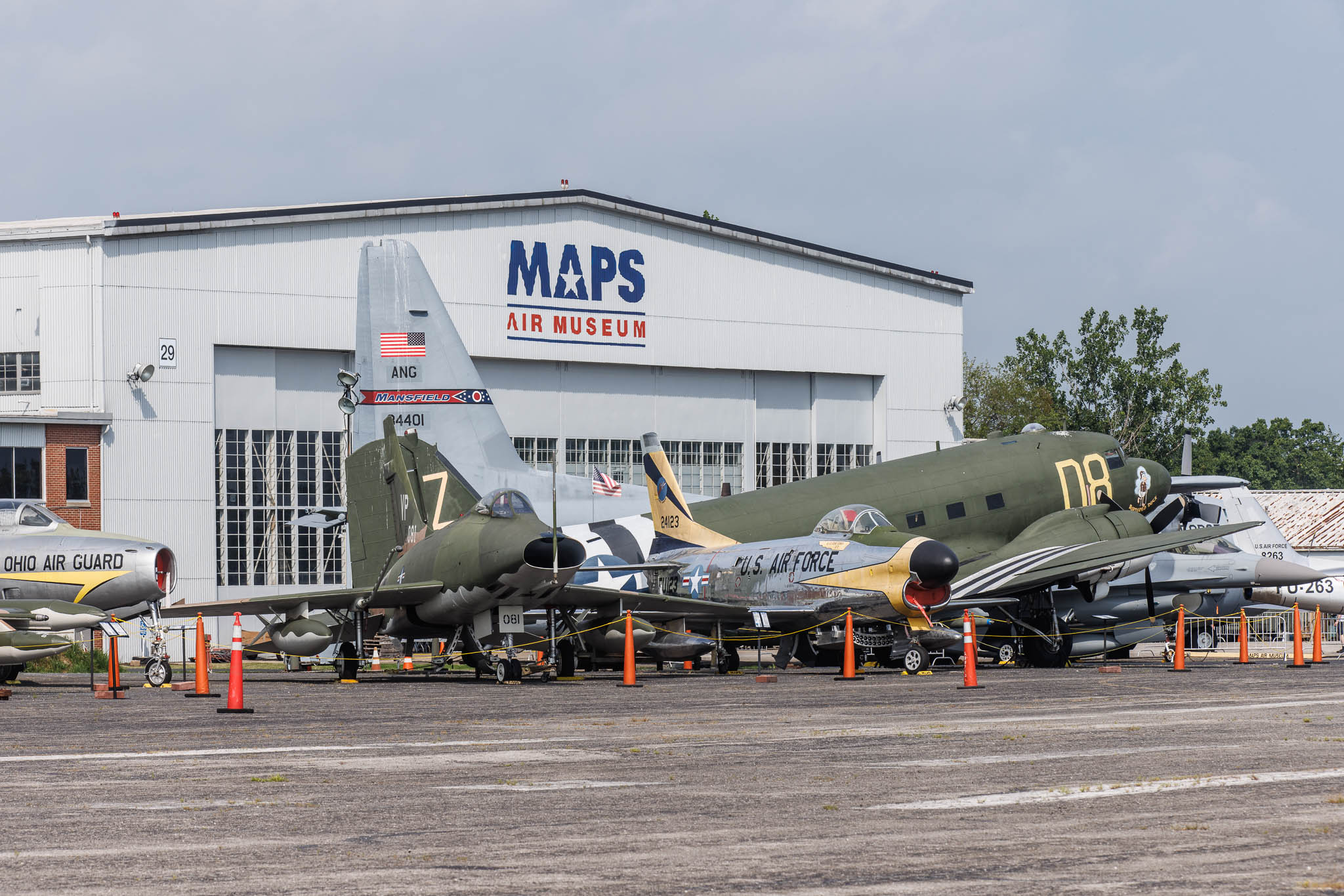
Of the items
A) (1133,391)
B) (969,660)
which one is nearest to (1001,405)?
(1133,391)

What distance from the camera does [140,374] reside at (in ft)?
122

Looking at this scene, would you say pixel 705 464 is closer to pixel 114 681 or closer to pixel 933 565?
pixel 933 565

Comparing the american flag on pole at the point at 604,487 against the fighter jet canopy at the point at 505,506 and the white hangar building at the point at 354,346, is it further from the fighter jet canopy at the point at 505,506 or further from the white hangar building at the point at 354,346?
the fighter jet canopy at the point at 505,506

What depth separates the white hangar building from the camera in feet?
122

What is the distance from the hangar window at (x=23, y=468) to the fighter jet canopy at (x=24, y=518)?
12.6 meters

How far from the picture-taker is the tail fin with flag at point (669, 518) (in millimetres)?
28750

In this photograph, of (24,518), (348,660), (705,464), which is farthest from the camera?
(705,464)

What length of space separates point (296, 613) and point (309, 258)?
1763 cm

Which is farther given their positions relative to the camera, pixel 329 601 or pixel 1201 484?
pixel 1201 484

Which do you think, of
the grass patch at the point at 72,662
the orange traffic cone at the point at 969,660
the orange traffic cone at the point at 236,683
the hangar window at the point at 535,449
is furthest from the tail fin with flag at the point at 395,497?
the hangar window at the point at 535,449

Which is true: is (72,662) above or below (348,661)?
below

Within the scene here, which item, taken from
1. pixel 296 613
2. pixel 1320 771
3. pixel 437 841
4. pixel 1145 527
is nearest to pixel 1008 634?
pixel 1145 527

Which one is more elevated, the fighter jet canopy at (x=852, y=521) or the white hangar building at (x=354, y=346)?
the white hangar building at (x=354, y=346)

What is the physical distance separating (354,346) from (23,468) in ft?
28.9
